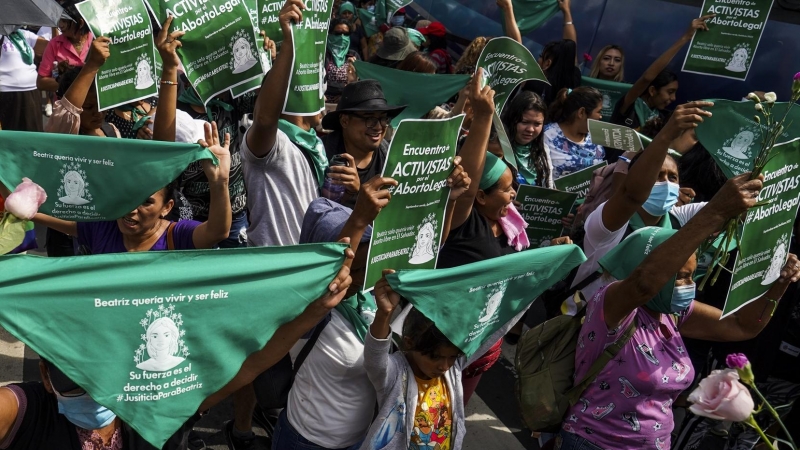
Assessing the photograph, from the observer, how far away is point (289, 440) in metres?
3.12

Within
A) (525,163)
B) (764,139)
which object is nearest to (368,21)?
(525,163)

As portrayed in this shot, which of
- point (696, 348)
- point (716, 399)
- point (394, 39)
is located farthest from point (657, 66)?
point (716, 399)

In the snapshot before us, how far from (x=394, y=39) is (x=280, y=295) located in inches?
200

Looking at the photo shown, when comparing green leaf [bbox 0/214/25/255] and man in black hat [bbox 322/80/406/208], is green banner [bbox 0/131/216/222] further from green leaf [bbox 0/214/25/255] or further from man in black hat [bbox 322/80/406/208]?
green leaf [bbox 0/214/25/255]

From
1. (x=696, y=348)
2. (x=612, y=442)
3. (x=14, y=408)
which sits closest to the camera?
(x=14, y=408)

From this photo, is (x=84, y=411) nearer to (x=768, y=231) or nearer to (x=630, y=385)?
(x=630, y=385)

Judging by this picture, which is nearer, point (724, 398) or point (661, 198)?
point (724, 398)

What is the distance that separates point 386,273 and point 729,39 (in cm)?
444

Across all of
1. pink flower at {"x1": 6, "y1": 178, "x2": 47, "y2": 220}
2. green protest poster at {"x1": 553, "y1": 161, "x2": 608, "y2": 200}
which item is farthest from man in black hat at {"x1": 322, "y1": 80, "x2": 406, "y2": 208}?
pink flower at {"x1": 6, "y1": 178, "x2": 47, "y2": 220}

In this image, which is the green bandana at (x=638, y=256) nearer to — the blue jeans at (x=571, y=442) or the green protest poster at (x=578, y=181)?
the blue jeans at (x=571, y=442)

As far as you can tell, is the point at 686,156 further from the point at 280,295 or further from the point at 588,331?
the point at 280,295

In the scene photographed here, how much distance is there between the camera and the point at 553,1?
763cm

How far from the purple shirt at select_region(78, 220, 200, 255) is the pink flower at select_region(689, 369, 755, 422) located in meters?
2.34

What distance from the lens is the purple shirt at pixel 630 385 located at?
3.24 m
